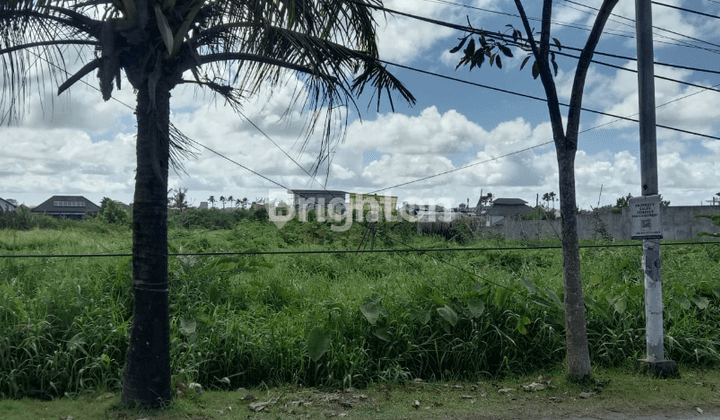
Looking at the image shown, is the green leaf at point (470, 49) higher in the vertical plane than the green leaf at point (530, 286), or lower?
higher

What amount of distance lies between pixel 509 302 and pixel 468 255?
5747 mm

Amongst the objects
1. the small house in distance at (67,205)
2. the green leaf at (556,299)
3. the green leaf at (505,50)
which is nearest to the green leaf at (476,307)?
the green leaf at (556,299)

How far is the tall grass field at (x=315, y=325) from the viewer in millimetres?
6195

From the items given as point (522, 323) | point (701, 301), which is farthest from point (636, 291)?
point (522, 323)

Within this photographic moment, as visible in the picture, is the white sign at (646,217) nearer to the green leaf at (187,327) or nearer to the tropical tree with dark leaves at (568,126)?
the tropical tree with dark leaves at (568,126)

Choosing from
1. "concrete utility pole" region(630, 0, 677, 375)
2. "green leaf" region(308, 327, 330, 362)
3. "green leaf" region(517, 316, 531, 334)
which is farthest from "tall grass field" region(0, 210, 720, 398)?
"concrete utility pole" region(630, 0, 677, 375)

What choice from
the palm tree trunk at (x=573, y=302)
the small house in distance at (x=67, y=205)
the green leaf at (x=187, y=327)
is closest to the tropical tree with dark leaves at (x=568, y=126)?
the palm tree trunk at (x=573, y=302)

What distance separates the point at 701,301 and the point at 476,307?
3.64 meters

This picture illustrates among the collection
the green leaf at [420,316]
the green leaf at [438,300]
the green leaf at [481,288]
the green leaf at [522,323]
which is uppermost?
the green leaf at [481,288]

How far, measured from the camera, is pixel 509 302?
7.19m

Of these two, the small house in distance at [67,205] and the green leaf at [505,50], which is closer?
the green leaf at [505,50]

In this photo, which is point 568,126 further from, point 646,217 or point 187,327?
point 187,327

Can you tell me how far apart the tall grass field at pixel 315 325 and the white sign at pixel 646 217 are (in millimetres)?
1179

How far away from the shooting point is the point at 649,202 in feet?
21.9
